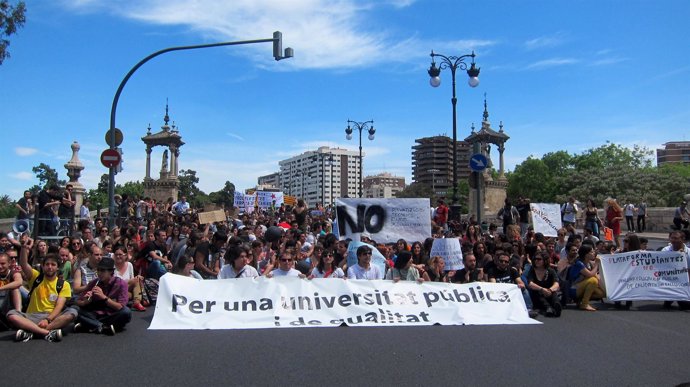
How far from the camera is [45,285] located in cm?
759

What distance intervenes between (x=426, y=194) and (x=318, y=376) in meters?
112

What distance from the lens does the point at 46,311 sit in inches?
295

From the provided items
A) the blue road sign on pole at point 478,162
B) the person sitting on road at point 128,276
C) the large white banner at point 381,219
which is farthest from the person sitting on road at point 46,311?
the blue road sign on pole at point 478,162

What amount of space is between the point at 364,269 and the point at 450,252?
2113 millimetres

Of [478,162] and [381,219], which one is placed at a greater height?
[478,162]

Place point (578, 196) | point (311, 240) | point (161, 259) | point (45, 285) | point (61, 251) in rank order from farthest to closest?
point (578, 196), point (311, 240), point (161, 259), point (61, 251), point (45, 285)

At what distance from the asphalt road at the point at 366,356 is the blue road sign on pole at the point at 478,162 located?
7789 millimetres

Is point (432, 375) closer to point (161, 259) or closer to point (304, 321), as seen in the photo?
point (304, 321)

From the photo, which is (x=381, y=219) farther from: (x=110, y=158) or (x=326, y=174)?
(x=326, y=174)

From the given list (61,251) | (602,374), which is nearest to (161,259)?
(61,251)

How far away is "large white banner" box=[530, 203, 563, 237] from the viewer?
1553 centimetres

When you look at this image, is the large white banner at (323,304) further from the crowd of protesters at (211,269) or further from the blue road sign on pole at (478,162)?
the blue road sign on pole at (478,162)

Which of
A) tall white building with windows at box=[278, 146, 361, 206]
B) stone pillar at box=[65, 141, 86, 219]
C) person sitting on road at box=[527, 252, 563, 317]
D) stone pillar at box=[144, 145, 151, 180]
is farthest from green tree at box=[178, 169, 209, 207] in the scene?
person sitting on road at box=[527, 252, 563, 317]

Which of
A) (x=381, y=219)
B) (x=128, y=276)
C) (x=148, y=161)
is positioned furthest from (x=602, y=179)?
(x=128, y=276)
